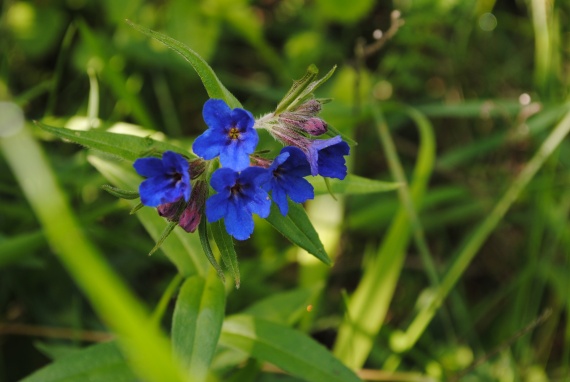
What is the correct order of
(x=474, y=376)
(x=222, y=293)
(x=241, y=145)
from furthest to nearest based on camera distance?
1. (x=474, y=376)
2. (x=222, y=293)
3. (x=241, y=145)

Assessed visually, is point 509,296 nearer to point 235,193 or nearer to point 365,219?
point 365,219

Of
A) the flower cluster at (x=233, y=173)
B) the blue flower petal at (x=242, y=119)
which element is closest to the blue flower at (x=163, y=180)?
the flower cluster at (x=233, y=173)

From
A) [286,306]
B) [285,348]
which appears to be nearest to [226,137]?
[285,348]

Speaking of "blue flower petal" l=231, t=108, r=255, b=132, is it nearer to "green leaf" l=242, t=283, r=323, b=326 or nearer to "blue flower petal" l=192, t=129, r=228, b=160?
"blue flower petal" l=192, t=129, r=228, b=160

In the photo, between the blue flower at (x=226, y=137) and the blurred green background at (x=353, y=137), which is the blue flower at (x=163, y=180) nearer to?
the blue flower at (x=226, y=137)

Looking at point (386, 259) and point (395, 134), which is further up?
point (395, 134)

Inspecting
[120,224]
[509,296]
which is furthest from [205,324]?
[509,296]

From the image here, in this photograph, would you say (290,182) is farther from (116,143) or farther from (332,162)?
(116,143)
